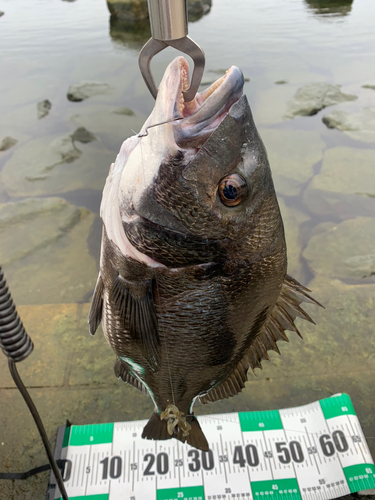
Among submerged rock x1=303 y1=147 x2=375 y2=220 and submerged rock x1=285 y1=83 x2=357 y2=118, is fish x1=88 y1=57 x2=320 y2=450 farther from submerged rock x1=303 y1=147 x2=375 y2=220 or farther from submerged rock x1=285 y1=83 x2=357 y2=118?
submerged rock x1=285 y1=83 x2=357 y2=118

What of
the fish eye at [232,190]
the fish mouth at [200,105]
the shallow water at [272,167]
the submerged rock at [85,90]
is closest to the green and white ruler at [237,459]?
the shallow water at [272,167]

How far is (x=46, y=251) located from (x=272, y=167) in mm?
2513

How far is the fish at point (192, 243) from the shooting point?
0.83m

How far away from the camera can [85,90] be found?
549 cm

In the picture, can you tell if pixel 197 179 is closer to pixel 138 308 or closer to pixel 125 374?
pixel 138 308

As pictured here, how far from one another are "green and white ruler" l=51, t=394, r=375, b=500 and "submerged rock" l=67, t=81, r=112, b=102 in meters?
4.88

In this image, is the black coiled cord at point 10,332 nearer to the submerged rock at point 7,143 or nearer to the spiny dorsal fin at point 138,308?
the spiny dorsal fin at point 138,308

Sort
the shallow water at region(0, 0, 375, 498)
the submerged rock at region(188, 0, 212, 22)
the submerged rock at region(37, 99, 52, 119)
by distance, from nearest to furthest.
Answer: the shallow water at region(0, 0, 375, 498) → the submerged rock at region(37, 99, 52, 119) → the submerged rock at region(188, 0, 212, 22)

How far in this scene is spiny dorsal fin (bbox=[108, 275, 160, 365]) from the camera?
1.04m

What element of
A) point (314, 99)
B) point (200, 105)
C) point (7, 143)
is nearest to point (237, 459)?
point (200, 105)

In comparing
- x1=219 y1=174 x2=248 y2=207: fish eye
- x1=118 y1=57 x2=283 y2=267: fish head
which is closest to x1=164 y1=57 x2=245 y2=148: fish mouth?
x1=118 y1=57 x2=283 y2=267: fish head

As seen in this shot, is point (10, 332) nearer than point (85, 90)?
Yes

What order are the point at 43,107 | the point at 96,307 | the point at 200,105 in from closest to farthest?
the point at 200,105
the point at 96,307
the point at 43,107

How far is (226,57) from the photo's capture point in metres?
6.55
